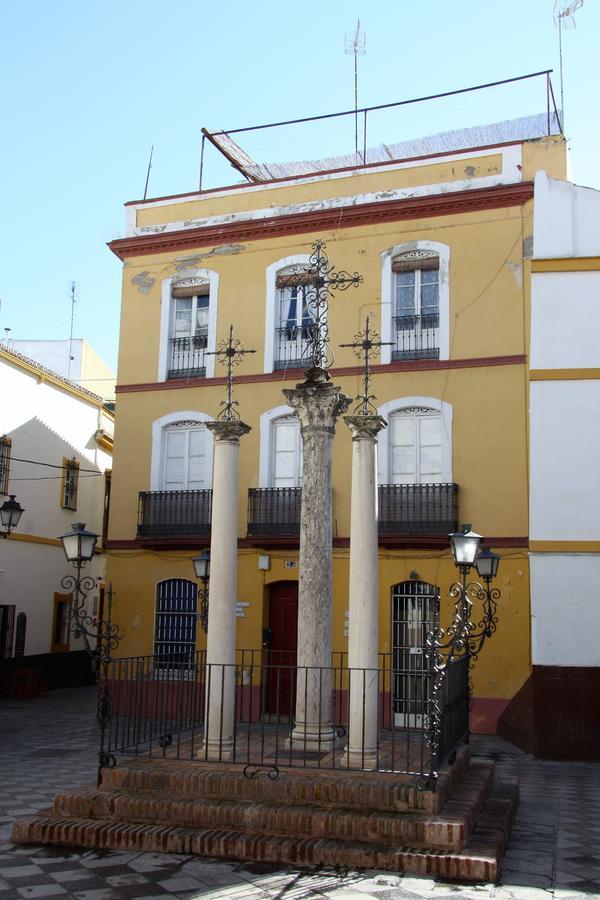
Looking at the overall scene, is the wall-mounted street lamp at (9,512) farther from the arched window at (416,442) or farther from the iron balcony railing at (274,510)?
the arched window at (416,442)

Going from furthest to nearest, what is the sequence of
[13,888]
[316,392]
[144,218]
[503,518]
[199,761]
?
1. [144,218]
2. [503,518]
3. [316,392]
4. [199,761]
5. [13,888]

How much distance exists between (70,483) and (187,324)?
26.5ft

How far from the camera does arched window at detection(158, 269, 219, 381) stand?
18.5 metres

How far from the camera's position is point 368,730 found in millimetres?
9039

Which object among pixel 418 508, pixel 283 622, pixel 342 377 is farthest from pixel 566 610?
pixel 342 377

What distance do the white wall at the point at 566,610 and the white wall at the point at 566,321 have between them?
3.12 meters

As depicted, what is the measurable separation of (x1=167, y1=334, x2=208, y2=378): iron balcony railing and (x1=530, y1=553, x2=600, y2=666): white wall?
7.70 meters

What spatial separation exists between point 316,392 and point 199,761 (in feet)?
13.0

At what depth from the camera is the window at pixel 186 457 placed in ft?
60.1

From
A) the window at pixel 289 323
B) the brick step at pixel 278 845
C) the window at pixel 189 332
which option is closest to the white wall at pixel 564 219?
the window at pixel 289 323

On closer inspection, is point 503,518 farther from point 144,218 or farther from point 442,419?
point 144,218

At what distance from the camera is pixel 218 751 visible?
9.40 meters

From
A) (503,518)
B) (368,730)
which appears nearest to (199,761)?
(368,730)

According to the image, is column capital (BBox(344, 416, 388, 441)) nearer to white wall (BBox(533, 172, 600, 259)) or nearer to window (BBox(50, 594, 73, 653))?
white wall (BBox(533, 172, 600, 259))
